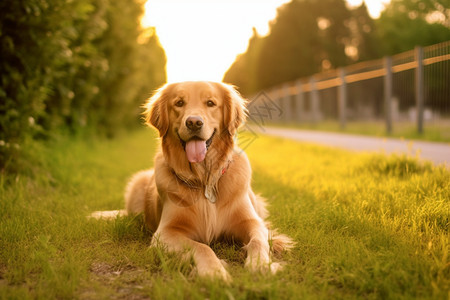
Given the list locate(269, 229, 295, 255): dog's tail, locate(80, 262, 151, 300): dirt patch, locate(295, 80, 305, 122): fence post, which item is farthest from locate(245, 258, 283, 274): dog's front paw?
locate(295, 80, 305, 122): fence post

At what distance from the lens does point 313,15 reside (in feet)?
123

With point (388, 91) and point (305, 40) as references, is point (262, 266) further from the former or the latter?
point (305, 40)

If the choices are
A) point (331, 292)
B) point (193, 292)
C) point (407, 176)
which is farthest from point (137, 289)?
point (407, 176)

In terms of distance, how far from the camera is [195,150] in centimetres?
298

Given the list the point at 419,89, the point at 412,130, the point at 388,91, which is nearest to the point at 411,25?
the point at 388,91

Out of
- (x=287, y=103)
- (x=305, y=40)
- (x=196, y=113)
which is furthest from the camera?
(x=305, y=40)

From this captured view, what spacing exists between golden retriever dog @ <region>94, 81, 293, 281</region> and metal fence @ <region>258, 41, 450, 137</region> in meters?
7.31

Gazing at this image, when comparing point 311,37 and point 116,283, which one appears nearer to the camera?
point 116,283

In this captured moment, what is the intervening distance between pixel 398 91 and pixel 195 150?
9305 millimetres

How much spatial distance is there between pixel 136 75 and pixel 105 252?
1115 cm

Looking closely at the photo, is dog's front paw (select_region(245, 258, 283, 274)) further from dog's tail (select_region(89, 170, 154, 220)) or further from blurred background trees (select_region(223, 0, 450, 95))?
blurred background trees (select_region(223, 0, 450, 95))

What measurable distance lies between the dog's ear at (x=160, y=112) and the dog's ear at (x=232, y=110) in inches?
19.2

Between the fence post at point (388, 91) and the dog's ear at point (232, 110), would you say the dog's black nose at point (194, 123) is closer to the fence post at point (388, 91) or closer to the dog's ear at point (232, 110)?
the dog's ear at point (232, 110)

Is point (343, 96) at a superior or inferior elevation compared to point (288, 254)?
superior
